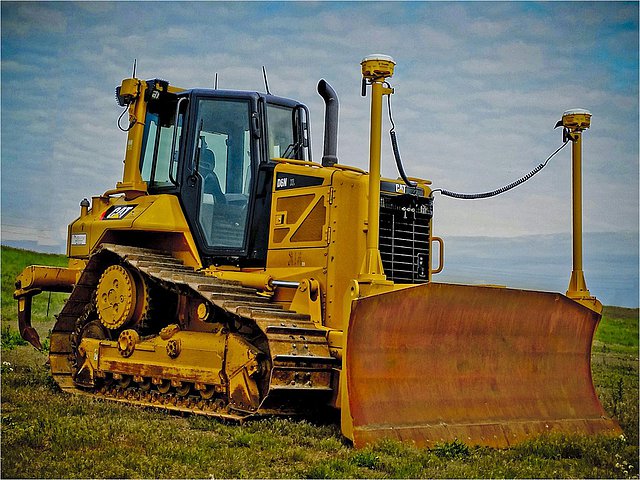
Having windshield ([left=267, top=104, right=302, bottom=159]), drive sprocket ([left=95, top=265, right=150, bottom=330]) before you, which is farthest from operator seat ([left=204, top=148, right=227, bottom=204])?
drive sprocket ([left=95, top=265, right=150, bottom=330])

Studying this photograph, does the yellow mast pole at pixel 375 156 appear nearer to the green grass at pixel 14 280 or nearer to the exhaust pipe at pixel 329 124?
the exhaust pipe at pixel 329 124

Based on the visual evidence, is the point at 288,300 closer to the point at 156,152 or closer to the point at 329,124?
the point at 329,124

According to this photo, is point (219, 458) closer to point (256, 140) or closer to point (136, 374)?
point (136, 374)

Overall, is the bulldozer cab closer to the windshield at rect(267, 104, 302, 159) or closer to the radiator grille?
the windshield at rect(267, 104, 302, 159)

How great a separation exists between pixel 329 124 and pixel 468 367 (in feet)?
10.7

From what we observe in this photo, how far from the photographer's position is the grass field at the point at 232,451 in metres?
6.62

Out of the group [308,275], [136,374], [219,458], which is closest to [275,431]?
[219,458]

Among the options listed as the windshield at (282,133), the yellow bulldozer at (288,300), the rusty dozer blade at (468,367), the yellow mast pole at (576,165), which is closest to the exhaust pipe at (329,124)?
the yellow bulldozer at (288,300)

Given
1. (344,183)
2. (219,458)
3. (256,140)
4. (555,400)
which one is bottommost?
(219,458)

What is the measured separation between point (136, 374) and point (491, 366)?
4.05 m

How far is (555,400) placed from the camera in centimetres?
938

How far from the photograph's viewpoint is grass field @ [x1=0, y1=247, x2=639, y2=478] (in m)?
6.62

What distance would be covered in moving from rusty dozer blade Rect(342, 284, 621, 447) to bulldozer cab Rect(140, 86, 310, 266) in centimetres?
253

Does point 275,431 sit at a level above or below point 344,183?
below
